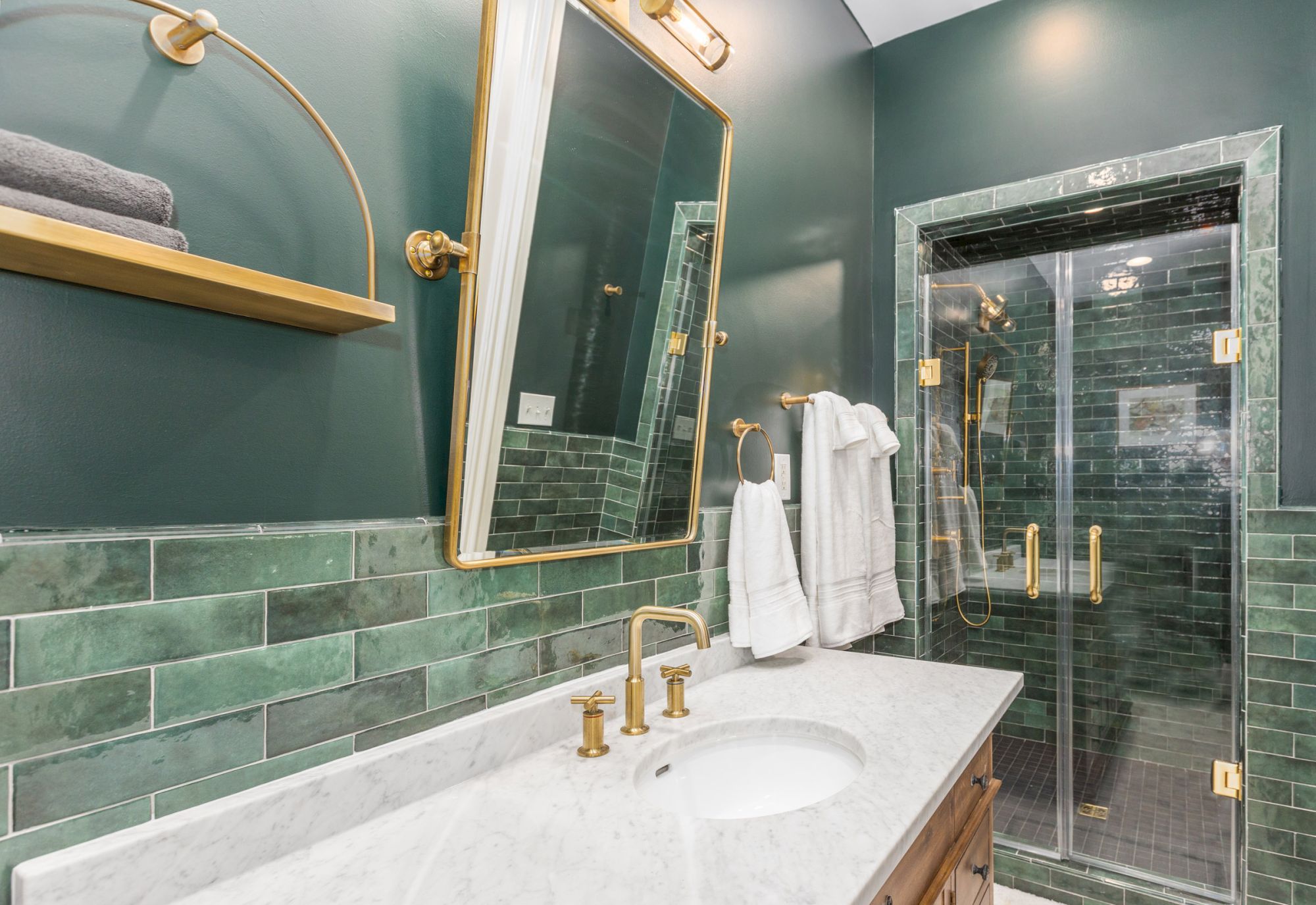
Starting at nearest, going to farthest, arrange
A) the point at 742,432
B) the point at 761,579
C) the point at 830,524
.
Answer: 1. the point at 761,579
2. the point at 742,432
3. the point at 830,524

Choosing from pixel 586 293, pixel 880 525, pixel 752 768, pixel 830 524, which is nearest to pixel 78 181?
pixel 586 293

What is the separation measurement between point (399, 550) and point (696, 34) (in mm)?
1171

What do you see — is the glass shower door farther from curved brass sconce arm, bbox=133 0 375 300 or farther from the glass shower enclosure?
curved brass sconce arm, bbox=133 0 375 300

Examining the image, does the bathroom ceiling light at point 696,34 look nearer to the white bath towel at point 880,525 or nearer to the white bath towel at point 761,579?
the white bath towel at point 761,579

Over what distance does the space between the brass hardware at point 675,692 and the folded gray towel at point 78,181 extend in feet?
3.43

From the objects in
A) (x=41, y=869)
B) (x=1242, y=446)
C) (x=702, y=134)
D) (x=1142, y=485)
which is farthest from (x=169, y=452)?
(x=1142, y=485)

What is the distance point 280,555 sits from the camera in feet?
2.90

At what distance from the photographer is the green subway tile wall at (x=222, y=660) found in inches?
27.3

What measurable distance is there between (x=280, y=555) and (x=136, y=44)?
0.58 meters

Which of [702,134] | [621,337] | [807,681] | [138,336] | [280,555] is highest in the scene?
[702,134]

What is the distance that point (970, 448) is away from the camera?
2.62 metres

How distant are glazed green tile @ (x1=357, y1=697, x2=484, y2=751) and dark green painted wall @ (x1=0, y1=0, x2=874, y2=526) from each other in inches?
11.6

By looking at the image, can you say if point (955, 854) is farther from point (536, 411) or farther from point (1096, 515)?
point (1096, 515)

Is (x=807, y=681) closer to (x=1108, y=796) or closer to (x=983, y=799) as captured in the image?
(x=983, y=799)
